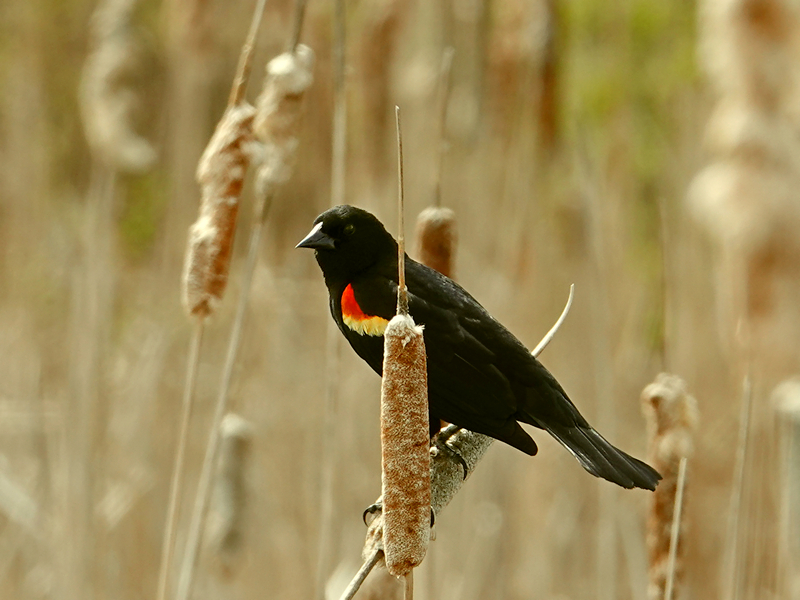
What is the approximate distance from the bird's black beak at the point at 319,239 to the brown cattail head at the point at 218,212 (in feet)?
0.75

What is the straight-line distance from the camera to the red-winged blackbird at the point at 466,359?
1.37 metres

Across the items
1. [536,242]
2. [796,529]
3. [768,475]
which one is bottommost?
[796,529]

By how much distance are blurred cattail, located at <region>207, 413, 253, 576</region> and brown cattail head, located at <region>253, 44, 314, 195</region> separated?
2.41 feet

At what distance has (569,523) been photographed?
2.77 m

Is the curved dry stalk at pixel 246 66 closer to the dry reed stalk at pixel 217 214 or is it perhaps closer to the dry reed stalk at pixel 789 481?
the dry reed stalk at pixel 217 214

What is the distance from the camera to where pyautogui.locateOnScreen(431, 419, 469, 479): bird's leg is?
57.4 inches

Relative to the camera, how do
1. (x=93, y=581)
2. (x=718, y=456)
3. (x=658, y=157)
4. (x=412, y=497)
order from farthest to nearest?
(x=658, y=157) → (x=718, y=456) → (x=93, y=581) → (x=412, y=497)

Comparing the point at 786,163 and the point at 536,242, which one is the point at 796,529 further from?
the point at 536,242

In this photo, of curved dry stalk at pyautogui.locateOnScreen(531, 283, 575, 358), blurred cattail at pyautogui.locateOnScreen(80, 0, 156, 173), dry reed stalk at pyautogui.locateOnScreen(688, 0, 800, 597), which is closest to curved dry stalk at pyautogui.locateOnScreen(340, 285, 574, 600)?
curved dry stalk at pyautogui.locateOnScreen(531, 283, 575, 358)

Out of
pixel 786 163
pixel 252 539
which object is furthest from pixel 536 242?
pixel 786 163

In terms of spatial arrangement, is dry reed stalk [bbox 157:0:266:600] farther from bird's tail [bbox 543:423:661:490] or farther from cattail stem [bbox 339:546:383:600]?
bird's tail [bbox 543:423:661:490]

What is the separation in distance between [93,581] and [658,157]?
2820mm

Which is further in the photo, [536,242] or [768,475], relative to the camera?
[536,242]

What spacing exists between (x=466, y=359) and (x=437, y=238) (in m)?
0.20
